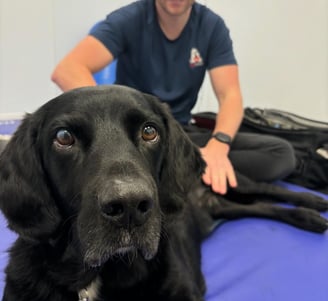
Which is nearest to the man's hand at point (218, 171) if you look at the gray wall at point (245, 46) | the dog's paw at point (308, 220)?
the dog's paw at point (308, 220)

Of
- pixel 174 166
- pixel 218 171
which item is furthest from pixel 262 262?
pixel 174 166

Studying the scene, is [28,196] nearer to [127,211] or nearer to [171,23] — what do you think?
[127,211]

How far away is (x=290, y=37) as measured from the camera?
3732 millimetres

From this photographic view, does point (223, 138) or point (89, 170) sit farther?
point (223, 138)

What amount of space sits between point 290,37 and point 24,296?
3.32 meters

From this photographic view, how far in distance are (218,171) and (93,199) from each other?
1.17 meters

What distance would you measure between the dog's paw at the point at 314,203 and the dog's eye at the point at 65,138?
1.40 meters

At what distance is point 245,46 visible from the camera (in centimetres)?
393

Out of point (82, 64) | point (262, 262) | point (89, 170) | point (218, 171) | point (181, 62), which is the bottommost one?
point (262, 262)

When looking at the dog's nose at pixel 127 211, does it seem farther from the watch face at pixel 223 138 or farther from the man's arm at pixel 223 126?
the watch face at pixel 223 138

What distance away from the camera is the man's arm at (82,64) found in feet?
6.56

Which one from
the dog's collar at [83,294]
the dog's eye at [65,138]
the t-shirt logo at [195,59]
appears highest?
the dog's eye at [65,138]

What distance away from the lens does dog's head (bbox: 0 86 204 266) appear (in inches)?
35.3

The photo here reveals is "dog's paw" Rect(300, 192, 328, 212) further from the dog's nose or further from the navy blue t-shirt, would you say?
the dog's nose
